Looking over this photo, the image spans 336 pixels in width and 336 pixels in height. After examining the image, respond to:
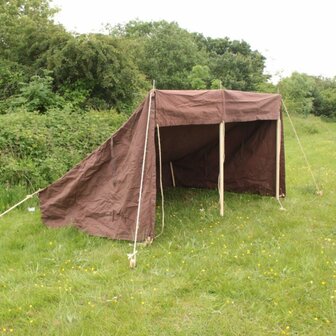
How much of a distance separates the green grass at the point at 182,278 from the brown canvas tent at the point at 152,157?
1.06 ft

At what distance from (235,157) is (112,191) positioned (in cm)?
313

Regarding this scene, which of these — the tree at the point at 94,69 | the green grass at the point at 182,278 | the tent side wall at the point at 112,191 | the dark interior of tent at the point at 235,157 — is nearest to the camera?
the green grass at the point at 182,278

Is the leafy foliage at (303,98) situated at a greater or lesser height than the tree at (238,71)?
lesser

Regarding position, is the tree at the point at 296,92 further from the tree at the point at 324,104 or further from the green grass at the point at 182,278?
the green grass at the point at 182,278

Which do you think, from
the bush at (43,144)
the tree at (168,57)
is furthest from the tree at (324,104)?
the bush at (43,144)

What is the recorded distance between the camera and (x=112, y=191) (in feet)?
17.1

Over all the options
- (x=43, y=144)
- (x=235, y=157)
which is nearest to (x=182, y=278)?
(x=235, y=157)

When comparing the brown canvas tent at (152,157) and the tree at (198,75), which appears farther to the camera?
the tree at (198,75)

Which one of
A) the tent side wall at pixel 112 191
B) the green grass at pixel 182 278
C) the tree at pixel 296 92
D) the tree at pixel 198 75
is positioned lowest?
the green grass at pixel 182 278

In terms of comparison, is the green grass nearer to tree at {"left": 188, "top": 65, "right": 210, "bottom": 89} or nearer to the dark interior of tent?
the dark interior of tent

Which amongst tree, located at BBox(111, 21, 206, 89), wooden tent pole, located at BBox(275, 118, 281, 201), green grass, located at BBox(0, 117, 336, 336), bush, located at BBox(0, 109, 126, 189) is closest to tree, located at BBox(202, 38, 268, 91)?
tree, located at BBox(111, 21, 206, 89)

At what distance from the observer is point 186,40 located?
2827 cm

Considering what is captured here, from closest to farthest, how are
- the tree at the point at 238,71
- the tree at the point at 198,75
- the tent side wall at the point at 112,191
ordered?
the tent side wall at the point at 112,191 < the tree at the point at 198,75 < the tree at the point at 238,71

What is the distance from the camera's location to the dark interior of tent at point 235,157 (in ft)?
23.3
